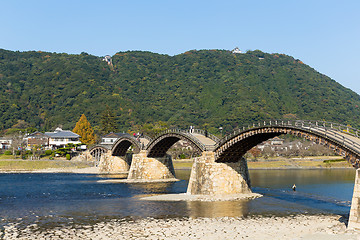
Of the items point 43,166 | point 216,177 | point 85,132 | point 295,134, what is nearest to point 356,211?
point 295,134

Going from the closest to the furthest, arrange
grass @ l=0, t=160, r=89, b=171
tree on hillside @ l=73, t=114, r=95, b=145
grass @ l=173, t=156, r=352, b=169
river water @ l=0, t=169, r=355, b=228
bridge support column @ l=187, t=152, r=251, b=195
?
river water @ l=0, t=169, r=355, b=228 → bridge support column @ l=187, t=152, r=251, b=195 → grass @ l=0, t=160, r=89, b=171 → grass @ l=173, t=156, r=352, b=169 → tree on hillside @ l=73, t=114, r=95, b=145

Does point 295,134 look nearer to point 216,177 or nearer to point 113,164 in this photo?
point 216,177

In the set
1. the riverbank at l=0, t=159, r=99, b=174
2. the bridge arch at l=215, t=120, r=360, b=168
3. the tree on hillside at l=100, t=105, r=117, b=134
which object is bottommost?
the riverbank at l=0, t=159, r=99, b=174

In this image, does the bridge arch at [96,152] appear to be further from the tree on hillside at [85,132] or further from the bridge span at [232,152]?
the bridge span at [232,152]

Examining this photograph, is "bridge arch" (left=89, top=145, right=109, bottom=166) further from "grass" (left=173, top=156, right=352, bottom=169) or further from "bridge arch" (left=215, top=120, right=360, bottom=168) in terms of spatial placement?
"bridge arch" (left=215, top=120, right=360, bottom=168)

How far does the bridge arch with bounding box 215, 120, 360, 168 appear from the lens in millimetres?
34406

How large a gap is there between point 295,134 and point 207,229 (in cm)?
1773

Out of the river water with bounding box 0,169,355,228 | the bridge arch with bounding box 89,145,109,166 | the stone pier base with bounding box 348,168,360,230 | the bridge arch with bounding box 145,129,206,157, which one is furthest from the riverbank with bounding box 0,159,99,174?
the stone pier base with bounding box 348,168,360,230

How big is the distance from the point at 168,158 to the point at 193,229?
52.1 m

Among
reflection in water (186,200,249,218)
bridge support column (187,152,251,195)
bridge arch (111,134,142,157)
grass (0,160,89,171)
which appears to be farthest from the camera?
grass (0,160,89,171)

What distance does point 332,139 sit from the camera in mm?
36000

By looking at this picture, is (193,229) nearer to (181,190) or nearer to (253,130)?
(253,130)

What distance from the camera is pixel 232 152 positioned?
5544 cm

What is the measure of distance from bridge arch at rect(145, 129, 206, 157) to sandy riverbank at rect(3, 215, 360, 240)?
26412 millimetres
